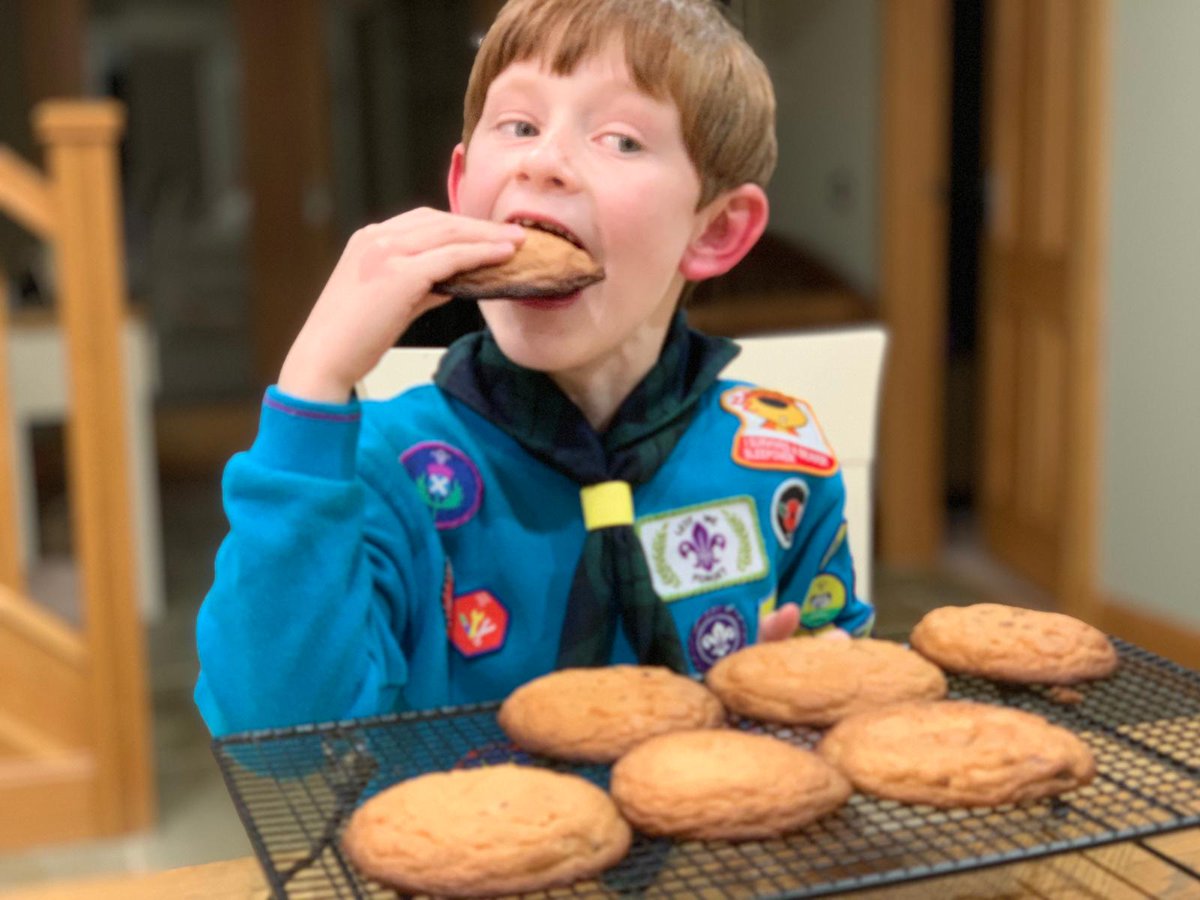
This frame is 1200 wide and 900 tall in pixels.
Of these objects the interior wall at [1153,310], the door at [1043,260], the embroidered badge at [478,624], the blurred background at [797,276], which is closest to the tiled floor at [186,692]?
the blurred background at [797,276]

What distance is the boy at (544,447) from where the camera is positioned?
1.99 ft

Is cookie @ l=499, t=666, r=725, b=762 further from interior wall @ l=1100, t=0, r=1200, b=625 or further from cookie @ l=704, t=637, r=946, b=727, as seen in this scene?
interior wall @ l=1100, t=0, r=1200, b=625

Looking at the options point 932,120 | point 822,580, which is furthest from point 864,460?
point 932,120

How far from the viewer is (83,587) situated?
6.42 ft

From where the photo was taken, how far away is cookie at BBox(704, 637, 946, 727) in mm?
640

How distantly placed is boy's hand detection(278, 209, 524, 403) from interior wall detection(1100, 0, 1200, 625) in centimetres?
89

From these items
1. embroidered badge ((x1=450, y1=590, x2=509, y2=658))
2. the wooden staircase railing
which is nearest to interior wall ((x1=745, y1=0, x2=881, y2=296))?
embroidered badge ((x1=450, y1=590, x2=509, y2=658))

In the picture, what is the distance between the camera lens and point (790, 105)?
741 millimetres

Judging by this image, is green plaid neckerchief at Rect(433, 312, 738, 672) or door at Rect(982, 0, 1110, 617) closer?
green plaid neckerchief at Rect(433, 312, 738, 672)

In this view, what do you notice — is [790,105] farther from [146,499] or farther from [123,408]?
[146,499]

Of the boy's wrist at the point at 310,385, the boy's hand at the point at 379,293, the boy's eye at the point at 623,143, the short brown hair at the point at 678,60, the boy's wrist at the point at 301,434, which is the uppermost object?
the short brown hair at the point at 678,60

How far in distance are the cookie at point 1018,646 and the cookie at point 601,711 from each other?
0.39ft

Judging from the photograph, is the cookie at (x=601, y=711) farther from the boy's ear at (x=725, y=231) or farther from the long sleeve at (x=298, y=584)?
the boy's ear at (x=725, y=231)

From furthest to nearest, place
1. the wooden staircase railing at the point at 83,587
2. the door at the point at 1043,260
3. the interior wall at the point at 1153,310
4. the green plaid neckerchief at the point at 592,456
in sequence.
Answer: the door at the point at 1043,260
the wooden staircase railing at the point at 83,587
the interior wall at the point at 1153,310
the green plaid neckerchief at the point at 592,456
